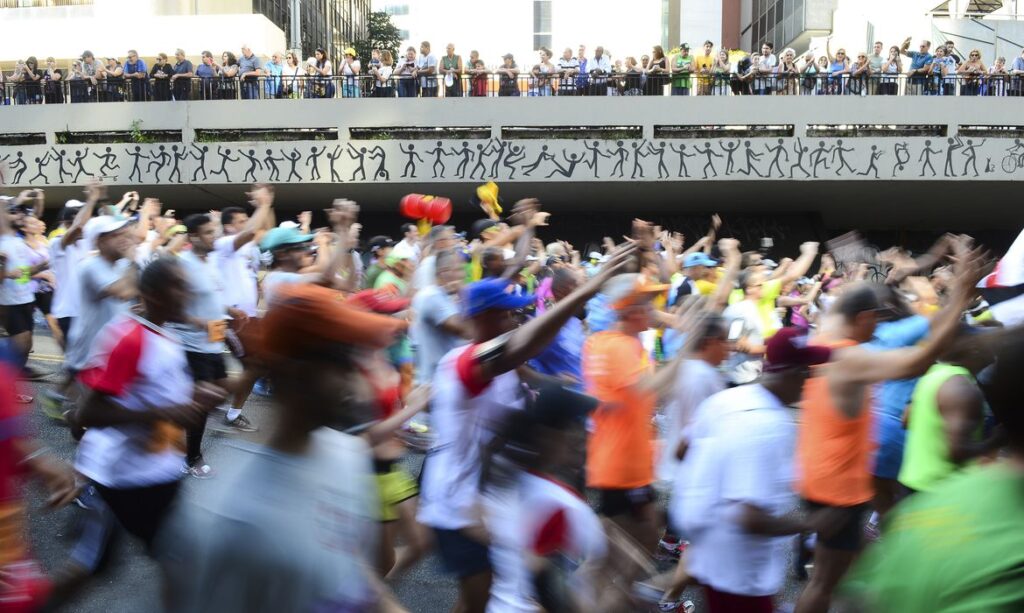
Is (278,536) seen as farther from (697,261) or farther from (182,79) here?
(182,79)

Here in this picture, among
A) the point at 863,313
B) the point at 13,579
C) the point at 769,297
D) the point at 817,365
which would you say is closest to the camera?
the point at 13,579

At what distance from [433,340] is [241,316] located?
2722mm

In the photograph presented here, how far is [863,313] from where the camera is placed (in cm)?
392

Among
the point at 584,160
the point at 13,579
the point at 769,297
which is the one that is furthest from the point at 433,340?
the point at 584,160

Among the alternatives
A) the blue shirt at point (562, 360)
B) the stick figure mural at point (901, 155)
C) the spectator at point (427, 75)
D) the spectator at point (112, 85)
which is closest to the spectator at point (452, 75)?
the spectator at point (427, 75)

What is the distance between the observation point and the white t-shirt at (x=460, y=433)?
10.1 ft

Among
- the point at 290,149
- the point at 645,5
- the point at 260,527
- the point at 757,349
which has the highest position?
→ the point at 645,5

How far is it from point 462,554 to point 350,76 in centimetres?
1825

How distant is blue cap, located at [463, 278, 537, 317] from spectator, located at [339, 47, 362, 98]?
1790cm

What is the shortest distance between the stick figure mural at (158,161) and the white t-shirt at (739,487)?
19.5 meters

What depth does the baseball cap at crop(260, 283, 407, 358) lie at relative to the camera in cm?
195

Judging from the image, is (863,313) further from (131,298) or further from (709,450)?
(131,298)

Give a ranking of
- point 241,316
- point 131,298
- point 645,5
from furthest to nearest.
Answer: point 645,5 < point 241,316 < point 131,298

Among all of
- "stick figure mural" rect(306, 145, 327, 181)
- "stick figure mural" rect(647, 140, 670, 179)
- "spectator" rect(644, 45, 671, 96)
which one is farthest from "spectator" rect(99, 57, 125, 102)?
"stick figure mural" rect(647, 140, 670, 179)
